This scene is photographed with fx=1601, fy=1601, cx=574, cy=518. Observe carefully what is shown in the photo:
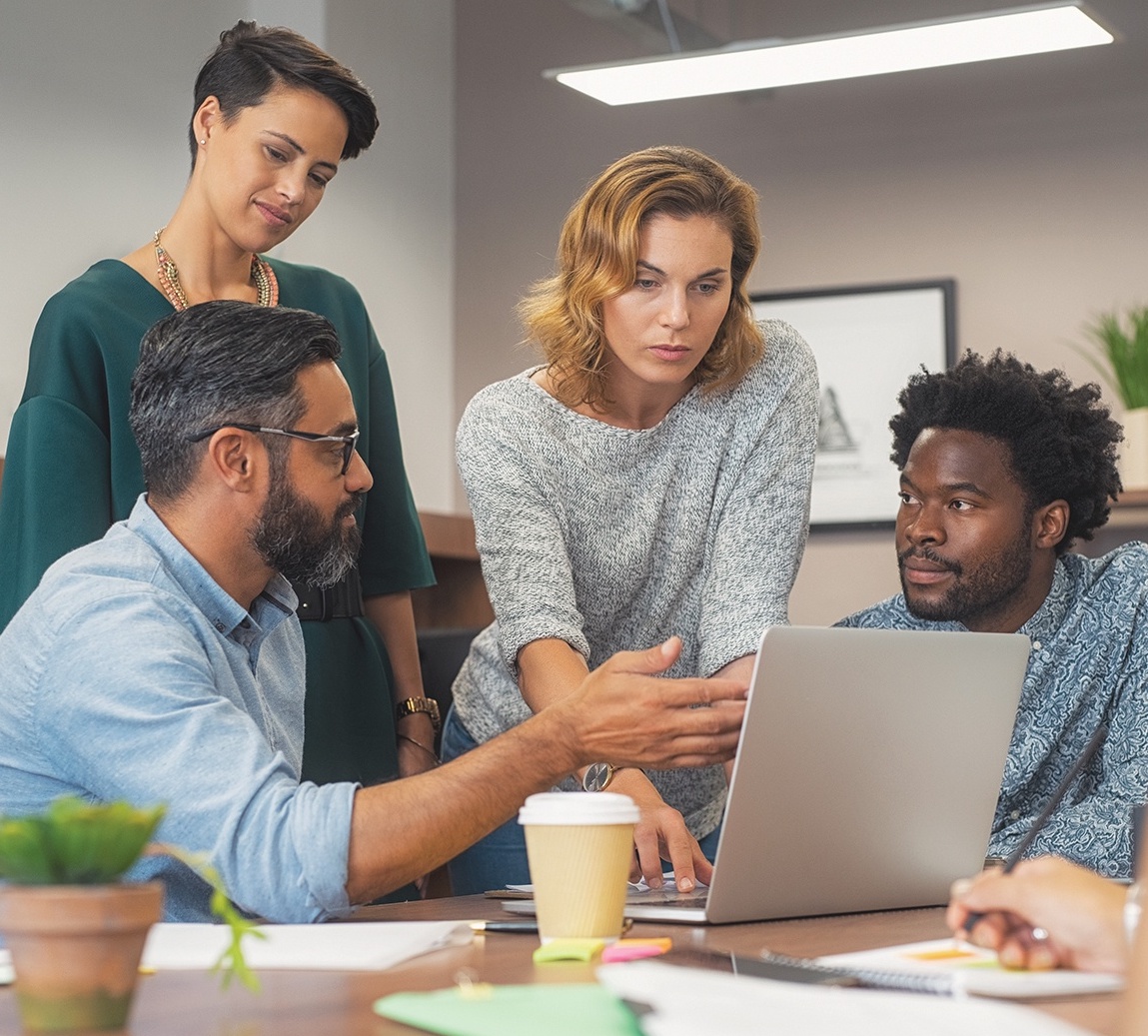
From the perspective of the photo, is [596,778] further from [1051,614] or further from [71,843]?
[71,843]

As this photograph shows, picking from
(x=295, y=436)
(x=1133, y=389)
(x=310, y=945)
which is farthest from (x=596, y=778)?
(x=1133, y=389)

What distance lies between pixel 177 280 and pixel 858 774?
115 cm

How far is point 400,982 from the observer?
998 mm

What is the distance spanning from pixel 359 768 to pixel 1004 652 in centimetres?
95

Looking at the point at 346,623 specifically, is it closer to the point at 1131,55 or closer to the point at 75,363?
the point at 75,363

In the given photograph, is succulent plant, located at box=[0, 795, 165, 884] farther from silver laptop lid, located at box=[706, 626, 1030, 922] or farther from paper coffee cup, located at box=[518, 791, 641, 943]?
silver laptop lid, located at box=[706, 626, 1030, 922]

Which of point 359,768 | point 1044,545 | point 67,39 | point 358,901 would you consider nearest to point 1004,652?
point 358,901

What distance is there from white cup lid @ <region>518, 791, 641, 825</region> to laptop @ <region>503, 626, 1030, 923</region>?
136 millimetres

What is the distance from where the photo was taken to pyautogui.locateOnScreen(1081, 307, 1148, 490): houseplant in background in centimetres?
379

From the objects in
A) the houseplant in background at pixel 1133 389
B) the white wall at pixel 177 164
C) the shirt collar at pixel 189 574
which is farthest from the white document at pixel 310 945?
the houseplant in background at pixel 1133 389

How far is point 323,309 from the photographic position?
2162 mm

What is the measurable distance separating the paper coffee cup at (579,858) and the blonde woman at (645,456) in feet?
2.18

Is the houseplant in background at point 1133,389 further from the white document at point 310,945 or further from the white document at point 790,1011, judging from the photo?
the white document at point 790,1011

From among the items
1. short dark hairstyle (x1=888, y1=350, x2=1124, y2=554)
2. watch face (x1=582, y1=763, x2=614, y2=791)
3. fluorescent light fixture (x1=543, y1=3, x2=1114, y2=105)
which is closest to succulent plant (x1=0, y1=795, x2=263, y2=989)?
watch face (x1=582, y1=763, x2=614, y2=791)
